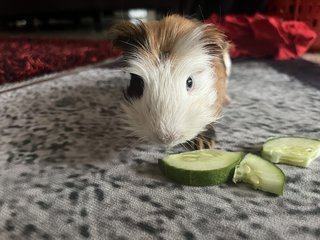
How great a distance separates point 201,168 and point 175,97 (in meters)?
0.20

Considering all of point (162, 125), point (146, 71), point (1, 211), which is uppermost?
point (146, 71)

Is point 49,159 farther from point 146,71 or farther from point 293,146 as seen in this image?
point 293,146

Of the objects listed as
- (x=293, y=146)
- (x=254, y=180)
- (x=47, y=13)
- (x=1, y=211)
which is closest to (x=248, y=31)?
(x=293, y=146)

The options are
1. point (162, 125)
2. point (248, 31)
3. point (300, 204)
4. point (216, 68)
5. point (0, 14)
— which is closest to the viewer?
point (300, 204)

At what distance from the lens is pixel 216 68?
3.76ft

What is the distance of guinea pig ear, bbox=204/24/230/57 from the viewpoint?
104cm

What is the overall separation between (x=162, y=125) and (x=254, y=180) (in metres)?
0.24

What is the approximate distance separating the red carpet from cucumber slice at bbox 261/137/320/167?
1151mm

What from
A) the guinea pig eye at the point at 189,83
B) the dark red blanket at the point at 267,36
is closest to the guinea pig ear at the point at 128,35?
the guinea pig eye at the point at 189,83

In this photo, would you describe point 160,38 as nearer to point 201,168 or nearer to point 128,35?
point 128,35

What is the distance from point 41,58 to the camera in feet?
6.70

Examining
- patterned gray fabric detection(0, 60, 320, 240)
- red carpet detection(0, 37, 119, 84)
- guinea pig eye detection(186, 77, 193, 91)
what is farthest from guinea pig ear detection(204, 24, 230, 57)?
red carpet detection(0, 37, 119, 84)

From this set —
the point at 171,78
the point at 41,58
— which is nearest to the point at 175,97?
the point at 171,78

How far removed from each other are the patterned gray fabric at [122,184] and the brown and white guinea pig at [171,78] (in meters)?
0.11
